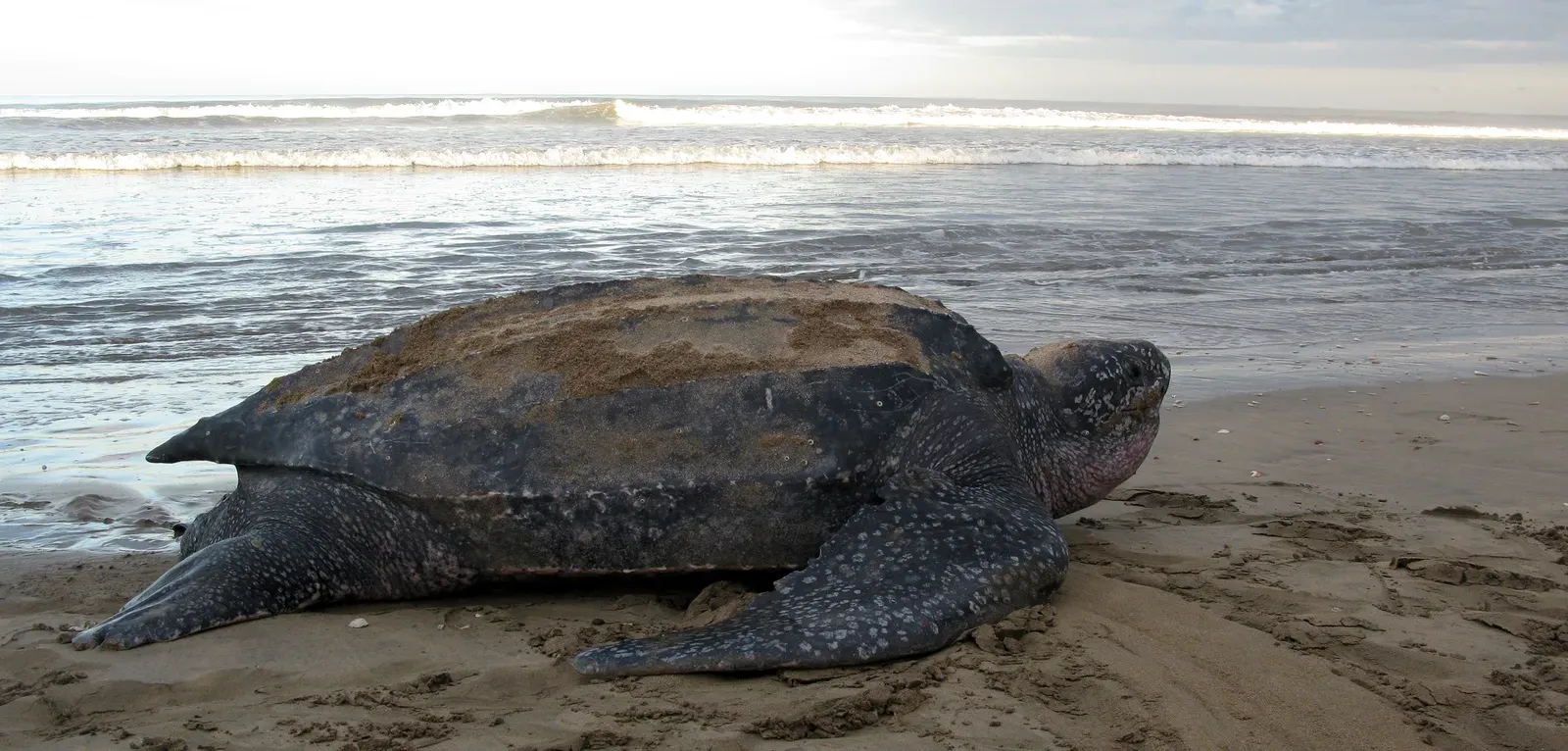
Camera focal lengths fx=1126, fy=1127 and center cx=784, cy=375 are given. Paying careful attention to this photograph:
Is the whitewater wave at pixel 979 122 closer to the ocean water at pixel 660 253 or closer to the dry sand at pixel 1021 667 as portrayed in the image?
the ocean water at pixel 660 253

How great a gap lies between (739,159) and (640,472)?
58.8 ft

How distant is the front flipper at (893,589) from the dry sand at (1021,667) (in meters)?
0.05

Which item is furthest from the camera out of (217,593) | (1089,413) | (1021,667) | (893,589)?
(1089,413)

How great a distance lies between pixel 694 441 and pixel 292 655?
106 cm

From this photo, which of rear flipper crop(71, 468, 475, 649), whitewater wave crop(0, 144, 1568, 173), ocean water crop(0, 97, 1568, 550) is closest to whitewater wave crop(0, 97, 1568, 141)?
ocean water crop(0, 97, 1568, 550)

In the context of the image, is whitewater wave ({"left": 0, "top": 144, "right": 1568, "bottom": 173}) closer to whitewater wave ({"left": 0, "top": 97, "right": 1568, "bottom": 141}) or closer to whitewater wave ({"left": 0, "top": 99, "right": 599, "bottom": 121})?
whitewater wave ({"left": 0, "top": 97, "right": 1568, "bottom": 141})

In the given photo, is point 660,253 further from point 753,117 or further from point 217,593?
point 753,117

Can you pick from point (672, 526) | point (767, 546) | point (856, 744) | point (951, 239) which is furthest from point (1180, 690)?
point (951, 239)

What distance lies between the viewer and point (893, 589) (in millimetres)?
2613

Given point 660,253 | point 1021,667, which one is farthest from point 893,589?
point 660,253

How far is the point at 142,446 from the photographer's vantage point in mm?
4316

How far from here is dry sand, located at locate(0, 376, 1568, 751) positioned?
2.16 m

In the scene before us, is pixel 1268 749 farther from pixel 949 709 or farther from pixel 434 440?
pixel 434 440

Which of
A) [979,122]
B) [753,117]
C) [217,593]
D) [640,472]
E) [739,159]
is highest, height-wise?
[979,122]
